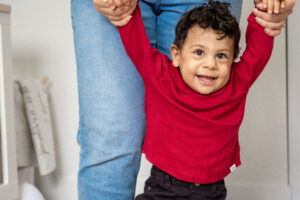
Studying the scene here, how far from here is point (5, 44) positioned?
1299 millimetres

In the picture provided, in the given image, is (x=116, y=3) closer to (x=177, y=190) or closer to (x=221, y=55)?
(x=221, y=55)

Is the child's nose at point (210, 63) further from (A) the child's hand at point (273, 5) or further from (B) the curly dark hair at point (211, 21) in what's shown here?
(A) the child's hand at point (273, 5)

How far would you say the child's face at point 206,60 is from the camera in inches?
34.2

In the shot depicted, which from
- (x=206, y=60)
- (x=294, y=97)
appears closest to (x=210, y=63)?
(x=206, y=60)

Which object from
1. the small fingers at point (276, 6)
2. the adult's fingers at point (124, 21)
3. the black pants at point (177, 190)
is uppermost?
the small fingers at point (276, 6)

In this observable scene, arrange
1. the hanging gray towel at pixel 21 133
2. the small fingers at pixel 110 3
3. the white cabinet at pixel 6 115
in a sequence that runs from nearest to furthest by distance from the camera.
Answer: the small fingers at pixel 110 3 → the white cabinet at pixel 6 115 → the hanging gray towel at pixel 21 133

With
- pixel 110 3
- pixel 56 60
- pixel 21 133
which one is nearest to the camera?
pixel 110 3

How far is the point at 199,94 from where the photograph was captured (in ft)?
2.92

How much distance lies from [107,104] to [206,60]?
0.26 meters

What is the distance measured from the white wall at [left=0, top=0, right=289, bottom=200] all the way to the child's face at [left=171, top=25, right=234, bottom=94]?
0.84 meters

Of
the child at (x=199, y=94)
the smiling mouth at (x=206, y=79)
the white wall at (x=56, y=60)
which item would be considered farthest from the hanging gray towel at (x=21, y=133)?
the smiling mouth at (x=206, y=79)

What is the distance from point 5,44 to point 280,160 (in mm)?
1274

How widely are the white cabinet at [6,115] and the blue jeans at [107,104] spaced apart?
476 mm

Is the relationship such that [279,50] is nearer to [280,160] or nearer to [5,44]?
[280,160]
